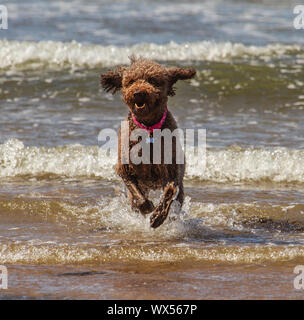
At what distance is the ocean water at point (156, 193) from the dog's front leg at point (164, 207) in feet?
0.75

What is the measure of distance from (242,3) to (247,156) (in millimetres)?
14749

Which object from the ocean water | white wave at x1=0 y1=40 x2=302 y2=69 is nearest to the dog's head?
the ocean water

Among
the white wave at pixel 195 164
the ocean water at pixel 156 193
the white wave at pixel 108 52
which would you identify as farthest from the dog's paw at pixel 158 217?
the white wave at pixel 108 52

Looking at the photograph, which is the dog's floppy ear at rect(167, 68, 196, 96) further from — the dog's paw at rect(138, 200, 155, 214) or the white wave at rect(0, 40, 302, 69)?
the white wave at rect(0, 40, 302, 69)

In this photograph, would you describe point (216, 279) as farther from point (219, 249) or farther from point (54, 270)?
point (54, 270)

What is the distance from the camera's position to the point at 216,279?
581 centimetres

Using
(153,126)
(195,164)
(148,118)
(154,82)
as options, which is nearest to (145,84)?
(154,82)

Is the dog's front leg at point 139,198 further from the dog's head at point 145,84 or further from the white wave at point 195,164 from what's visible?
the white wave at point 195,164

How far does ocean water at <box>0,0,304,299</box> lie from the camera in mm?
5969

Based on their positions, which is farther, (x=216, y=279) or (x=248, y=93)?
(x=248, y=93)

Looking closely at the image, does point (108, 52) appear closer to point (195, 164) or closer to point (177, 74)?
point (195, 164)

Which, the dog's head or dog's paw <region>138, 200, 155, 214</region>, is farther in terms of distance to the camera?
dog's paw <region>138, 200, 155, 214</region>
